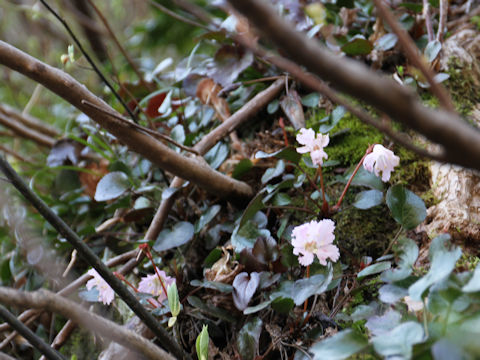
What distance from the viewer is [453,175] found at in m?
0.93

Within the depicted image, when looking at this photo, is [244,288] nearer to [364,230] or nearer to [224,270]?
[224,270]

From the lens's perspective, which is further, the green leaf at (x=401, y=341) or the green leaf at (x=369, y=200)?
the green leaf at (x=369, y=200)

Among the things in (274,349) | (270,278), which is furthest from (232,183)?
(274,349)

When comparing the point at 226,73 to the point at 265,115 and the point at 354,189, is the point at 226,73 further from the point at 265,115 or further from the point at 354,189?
the point at 354,189

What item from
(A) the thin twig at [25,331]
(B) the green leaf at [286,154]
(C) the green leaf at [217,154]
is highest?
(A) the thin twig at [25,331]

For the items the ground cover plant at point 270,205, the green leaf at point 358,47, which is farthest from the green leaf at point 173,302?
the green leaf at point 358,47

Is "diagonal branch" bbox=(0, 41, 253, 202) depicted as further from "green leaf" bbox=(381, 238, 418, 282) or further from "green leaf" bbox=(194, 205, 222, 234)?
"green leaf" bbox=(381, 238, 418, 282)

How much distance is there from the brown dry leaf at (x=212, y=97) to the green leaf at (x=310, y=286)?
69cm

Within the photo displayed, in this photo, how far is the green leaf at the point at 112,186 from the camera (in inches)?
43.1

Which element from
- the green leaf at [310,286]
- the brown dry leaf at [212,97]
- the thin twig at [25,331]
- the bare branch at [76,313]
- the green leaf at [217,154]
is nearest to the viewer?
the bare branch at [76,313]

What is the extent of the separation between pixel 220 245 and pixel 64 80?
526 millimetres

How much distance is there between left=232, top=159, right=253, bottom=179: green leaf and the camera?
107 cm

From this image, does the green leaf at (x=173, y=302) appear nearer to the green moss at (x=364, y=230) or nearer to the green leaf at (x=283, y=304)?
the green leaf at (x=283, y=304)

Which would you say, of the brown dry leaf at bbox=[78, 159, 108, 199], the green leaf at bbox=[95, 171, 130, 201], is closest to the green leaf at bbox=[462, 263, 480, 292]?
the green leaf at bbox=[95, 171, 130, 201]
